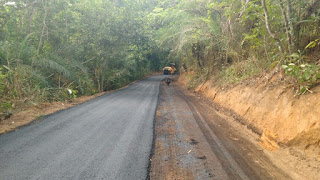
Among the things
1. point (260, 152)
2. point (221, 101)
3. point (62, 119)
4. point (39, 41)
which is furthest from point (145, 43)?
point (260, 152)

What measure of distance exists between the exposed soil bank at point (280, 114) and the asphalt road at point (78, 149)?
2933 mm

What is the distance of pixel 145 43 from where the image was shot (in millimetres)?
16438

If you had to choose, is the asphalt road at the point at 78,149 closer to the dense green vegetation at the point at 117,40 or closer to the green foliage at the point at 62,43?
the dense green vegetation at the point at 117,40

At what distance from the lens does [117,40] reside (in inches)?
607

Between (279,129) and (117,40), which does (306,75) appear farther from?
(117,40)

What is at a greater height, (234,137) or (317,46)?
(317,46)

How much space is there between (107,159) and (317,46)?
6069mm

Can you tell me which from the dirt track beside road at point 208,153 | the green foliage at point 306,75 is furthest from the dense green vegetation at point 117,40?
the dirt track beside road at point 208,153

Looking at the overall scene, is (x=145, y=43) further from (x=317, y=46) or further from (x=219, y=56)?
(x=317, y=46)

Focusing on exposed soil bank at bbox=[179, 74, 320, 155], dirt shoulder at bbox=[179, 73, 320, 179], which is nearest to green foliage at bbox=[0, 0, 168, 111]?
dirt shoulder at bbox=[179, 73, 320, 179]

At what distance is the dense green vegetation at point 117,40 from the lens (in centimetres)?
623

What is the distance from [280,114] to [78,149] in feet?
15.5

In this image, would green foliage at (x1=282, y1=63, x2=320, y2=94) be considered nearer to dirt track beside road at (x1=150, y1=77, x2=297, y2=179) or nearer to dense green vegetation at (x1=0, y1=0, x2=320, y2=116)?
dense green vegetation at (x1=0, y1=0, x2=320, y2=116)

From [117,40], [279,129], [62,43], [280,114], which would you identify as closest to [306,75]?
[280,114]
